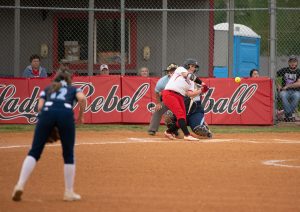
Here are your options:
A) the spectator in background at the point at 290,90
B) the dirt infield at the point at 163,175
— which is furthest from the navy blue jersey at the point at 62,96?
the spectator in background at the point at 290,90

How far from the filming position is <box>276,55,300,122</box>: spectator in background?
2145 cm

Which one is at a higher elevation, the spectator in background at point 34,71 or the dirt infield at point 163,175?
Answer: the spectator in background at point 34,71

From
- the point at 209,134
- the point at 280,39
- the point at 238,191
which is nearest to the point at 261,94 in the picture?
the point at 209,134

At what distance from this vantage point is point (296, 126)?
21688 millimetres

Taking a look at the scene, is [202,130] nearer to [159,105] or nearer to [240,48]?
[159,105]

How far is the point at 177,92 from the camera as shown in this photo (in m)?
18.0

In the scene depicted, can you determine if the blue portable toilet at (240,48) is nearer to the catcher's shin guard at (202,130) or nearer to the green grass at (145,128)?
the green grass at (145,128)

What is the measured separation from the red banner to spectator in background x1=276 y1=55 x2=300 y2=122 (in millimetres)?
384

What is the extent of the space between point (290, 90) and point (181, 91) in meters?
4.53

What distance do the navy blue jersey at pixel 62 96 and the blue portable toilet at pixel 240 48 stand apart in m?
20.1

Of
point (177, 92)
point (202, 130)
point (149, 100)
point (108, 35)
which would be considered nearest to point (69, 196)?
point (177, 92)

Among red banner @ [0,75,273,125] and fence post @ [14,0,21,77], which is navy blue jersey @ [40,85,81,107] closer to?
red banner @ [0,75,273,125]

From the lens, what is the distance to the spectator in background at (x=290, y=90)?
21.5m

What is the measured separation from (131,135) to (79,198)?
906 cm
